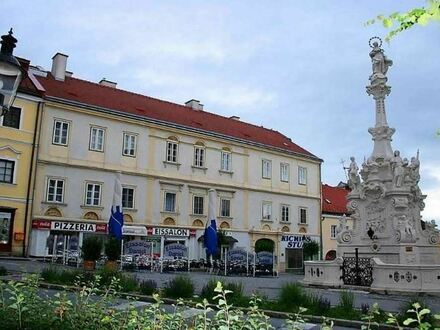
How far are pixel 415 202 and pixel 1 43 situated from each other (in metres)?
16.9

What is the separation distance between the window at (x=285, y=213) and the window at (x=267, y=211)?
5.15 feet

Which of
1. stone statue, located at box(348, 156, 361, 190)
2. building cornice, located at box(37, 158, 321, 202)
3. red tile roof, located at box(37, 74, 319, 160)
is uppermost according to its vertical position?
red tile roof, located at box(37, 74, 319, 160)

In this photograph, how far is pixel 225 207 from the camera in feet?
128

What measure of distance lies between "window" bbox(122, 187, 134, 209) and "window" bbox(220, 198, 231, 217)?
8.13 meters

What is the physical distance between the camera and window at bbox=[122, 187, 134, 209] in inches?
1318

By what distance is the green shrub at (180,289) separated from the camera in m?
11.7

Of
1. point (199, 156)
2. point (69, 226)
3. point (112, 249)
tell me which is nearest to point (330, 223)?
point (199, 156)

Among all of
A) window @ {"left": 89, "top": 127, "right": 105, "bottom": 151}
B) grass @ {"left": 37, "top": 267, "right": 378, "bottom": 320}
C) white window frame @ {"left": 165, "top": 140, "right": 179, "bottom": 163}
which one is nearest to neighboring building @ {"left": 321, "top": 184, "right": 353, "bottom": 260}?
white window frame @ {"left": 165, "top": 140, "right": 179, "bottom": 163}

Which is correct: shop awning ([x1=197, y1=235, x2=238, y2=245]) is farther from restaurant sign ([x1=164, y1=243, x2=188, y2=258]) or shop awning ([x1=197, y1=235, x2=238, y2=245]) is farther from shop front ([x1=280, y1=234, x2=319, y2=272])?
restaurant sign ([x1=164, y1=243, x2=188, y2=258])

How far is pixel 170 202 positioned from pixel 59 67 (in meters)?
13.0

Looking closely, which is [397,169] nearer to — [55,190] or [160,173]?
[160,173]

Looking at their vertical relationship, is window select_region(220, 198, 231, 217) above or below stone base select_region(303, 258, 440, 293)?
above

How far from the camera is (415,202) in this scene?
61.4 ft

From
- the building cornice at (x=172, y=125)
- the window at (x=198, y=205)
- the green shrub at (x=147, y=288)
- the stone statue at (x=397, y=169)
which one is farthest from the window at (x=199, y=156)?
the green shrub at (x=147, y=288)
